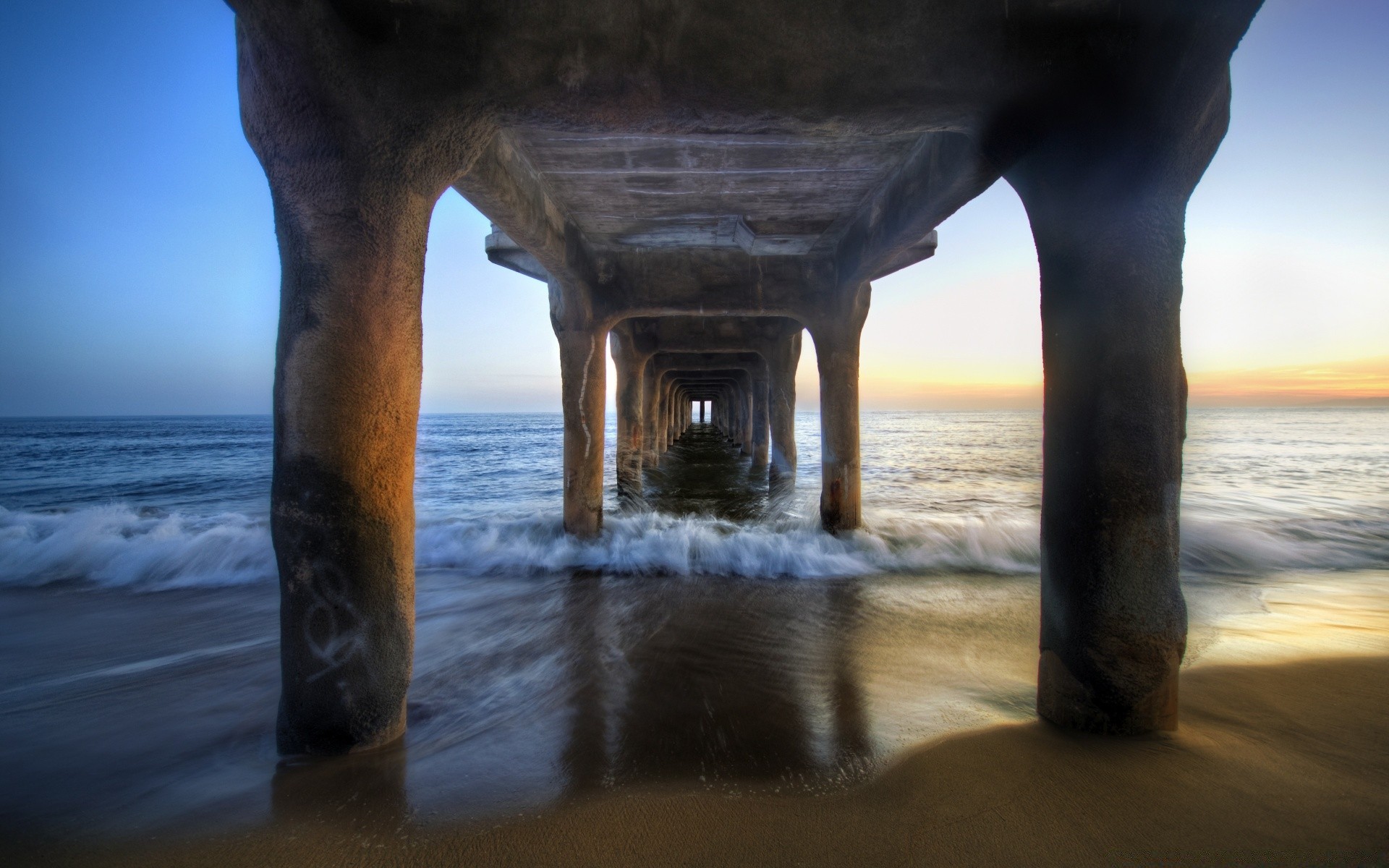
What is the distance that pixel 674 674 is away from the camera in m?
3.53

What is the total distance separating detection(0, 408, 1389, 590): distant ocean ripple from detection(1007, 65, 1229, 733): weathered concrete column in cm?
398

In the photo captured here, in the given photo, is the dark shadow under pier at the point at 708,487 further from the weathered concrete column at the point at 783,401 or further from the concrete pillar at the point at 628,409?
the weathered concrete column at the point at 783,401

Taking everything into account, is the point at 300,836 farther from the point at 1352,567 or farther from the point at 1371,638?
the point at 1352,567

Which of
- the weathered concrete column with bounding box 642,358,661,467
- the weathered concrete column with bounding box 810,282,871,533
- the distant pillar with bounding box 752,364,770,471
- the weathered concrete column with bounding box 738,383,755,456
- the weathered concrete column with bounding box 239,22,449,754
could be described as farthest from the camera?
the weathered concrete column with bounding box 738,383,755,456

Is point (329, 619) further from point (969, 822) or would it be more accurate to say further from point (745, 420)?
point (745, 420)

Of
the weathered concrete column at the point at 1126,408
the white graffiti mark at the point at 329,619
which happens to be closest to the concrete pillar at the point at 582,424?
the white graffiti mark at the point at 329,619

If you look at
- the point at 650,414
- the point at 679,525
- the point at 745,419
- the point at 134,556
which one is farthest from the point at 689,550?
the point at 745,419

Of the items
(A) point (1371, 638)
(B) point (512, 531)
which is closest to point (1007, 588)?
(A) point (1371, 638)

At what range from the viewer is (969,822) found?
1.74m

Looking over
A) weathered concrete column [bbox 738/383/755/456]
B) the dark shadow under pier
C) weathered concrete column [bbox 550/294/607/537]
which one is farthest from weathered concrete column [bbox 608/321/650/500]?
weathered concrete column [bbox 738/383/755/456]

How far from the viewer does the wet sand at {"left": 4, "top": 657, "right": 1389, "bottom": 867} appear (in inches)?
63.6

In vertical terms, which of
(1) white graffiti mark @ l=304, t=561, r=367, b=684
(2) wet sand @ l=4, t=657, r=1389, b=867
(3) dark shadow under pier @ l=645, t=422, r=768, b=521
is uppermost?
(1) white graffiti mark @ l=304, t=561, r=367, b=684

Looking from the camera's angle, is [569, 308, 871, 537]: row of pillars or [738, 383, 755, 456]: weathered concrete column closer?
[569, 308, 871, 537]: row of pillars

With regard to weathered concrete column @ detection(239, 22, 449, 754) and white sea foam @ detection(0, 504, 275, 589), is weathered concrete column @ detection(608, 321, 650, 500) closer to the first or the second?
white sea foam @ detection(0, 504, 275, 589)
